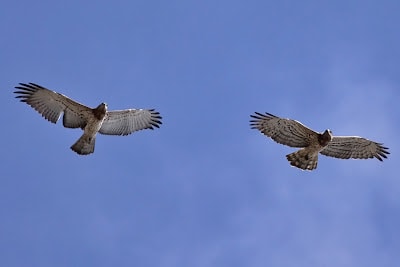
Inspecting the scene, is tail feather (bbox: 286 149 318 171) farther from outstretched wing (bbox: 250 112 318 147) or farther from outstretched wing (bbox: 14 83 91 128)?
outstretched wing (bbox: 14 83 91 128)

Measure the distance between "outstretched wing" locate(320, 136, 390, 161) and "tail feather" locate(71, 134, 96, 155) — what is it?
5161 mm

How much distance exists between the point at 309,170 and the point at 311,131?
0.87 metres

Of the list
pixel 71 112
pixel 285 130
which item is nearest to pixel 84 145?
pixel 71 112

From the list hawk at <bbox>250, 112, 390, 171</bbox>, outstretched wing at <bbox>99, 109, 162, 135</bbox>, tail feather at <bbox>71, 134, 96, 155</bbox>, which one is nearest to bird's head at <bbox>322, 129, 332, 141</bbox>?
hawk at <bbox>250, 112, 390, 171</bbox>

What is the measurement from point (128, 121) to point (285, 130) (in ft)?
12.0

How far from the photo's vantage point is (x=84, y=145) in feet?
108

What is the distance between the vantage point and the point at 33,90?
32.8 metres

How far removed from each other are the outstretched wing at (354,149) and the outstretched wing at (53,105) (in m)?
5.49

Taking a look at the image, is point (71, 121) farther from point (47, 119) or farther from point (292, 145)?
point (292, 145)

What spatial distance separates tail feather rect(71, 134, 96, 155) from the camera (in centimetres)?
3297

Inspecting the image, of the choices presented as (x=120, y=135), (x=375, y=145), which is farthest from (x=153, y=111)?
(x=375, y=145)

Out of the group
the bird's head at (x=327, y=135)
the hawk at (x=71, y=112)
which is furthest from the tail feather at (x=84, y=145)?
the bird's head at (x=327, y=135)

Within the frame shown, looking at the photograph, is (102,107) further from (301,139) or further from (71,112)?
(301,139)

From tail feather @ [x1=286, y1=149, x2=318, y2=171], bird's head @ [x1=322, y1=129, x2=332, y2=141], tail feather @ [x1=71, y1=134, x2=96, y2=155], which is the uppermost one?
bird's head @ [x1=322, y1=129, x2=332, y2=141]
